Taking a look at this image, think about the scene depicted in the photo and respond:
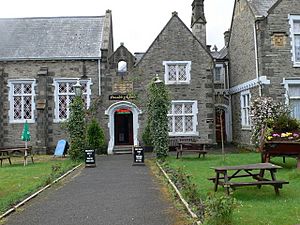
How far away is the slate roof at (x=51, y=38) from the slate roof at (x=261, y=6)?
1053cm

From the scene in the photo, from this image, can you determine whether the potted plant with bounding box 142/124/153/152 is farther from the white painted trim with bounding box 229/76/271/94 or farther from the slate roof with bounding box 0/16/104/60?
the white painted trim with bounding box 229/76/271/94

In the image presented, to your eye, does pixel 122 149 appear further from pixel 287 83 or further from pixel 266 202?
pixel 266 202

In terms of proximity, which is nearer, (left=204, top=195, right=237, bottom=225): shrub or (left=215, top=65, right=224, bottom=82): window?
(left=204, top=195, right=237, bottom=225): shrub

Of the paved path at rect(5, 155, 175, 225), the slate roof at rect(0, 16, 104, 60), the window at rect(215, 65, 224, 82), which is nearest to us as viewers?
the paved path at rect(5, 155, 175, 225)

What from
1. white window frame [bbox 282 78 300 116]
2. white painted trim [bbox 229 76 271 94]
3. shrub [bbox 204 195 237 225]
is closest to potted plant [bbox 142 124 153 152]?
white painted trim [bbox 229 76 271 94]

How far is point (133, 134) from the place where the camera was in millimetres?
26594

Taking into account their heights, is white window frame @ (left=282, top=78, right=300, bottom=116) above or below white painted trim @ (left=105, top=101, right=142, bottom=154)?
above

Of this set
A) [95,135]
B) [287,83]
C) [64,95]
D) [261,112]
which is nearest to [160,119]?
[261,112]

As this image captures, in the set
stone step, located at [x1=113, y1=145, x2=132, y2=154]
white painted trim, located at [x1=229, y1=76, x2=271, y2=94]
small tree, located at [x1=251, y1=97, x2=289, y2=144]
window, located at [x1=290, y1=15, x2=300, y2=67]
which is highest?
window, located at [x1=290, y1=15, x2=300, y2=67]

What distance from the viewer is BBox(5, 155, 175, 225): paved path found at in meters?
8.02

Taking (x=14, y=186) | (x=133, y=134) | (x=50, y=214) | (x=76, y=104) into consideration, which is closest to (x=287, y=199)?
(x=50, y=214)

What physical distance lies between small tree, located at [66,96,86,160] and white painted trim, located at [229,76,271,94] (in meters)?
10.4

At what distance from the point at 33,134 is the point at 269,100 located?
15814 mm

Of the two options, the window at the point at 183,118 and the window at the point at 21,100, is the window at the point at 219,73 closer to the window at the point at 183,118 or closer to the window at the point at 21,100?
the window at the point at 183,118
